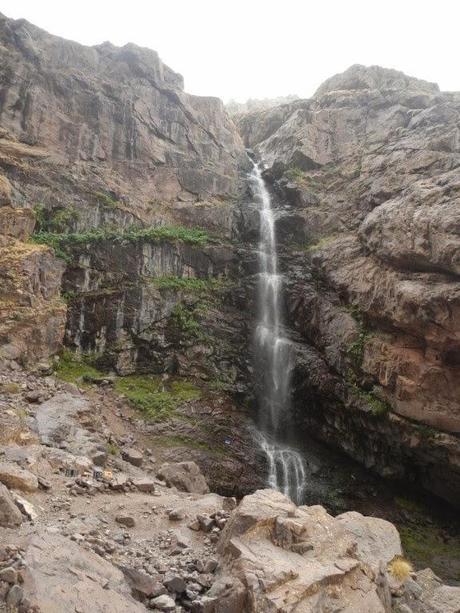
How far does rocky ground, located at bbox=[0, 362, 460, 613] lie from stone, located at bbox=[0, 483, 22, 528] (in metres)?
0.01

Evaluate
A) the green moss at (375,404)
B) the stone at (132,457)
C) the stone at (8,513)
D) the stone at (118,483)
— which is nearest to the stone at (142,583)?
the stone at (8,513)

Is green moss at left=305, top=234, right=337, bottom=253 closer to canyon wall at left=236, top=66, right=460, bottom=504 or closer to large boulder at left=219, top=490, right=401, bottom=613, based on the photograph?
canyon wall at left=236, top=66, right=460, bottom=504

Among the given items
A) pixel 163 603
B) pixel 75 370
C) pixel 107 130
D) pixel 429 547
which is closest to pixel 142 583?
pixel 163 603

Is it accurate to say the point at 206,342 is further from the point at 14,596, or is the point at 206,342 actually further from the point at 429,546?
the point at 14,596

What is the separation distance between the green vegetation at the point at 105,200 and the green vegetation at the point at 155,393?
9523 mm

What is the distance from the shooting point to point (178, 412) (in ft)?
60.4

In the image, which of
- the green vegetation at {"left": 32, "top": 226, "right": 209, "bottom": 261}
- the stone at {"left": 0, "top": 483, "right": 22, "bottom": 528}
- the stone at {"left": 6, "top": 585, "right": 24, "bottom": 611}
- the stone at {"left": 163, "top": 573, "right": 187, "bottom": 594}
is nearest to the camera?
the stone at {"left": 6, "top": 585, "right": 24, "bottom": 611}

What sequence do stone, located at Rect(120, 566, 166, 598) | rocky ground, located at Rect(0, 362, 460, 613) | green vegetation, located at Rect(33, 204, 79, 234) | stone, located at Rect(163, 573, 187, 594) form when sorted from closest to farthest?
1. rocky ground, located at Rect(0, 362, 460, 613)
2. stone, located at Rect(120, 566, 166, 598)
3. stone, located at Rect(163, 573, 187, 594)
4. green vegetation, located at Rect(33, 204, 79, 234)

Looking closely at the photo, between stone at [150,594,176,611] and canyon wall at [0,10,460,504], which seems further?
canyon wall at [0,10,460,504]

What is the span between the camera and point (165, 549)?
777 cm

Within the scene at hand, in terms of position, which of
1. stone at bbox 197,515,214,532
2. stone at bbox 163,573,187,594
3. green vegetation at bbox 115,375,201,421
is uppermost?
stone at bbox 163,573,187,594

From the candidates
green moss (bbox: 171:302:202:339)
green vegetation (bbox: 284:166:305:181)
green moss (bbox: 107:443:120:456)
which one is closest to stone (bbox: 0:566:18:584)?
green moss (bbox: 107:443:120:456)

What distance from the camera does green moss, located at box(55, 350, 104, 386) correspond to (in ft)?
59.0

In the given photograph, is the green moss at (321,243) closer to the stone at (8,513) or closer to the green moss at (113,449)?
the green moss at (113,449)
